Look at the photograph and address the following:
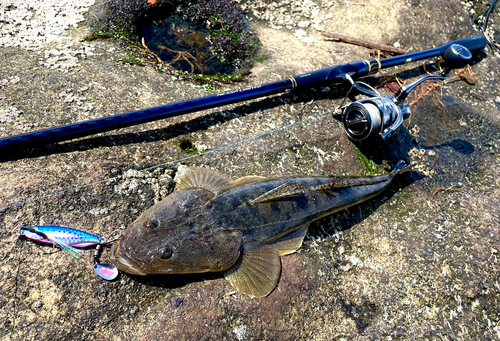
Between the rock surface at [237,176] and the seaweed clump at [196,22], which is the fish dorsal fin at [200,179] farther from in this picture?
the seaweed clump at [196,22]

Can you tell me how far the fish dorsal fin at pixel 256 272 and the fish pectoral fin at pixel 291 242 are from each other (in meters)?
0.09

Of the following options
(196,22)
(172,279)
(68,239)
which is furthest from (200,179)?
(196,22)

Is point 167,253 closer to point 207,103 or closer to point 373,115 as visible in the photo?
point 207,103

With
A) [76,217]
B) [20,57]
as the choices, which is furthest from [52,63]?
[76,217]

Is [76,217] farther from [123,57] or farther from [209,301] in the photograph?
[123,57]

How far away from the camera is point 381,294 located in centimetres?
352

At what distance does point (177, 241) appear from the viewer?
10.0 ft

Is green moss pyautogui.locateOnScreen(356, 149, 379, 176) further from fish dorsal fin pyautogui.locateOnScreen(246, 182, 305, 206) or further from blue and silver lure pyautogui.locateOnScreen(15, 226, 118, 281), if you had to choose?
blue and silver lure pyautogui.locateOnScreen(15, 226, 118, 281)

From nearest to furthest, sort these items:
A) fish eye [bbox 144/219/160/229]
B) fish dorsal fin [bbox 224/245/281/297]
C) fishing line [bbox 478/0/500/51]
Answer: fish eye [bbox 144/219/160/229] < fish dorsal fin [bbox 224/245/281/297] < fishing line [bbox 478/0/500/51]

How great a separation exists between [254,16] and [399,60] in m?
2.48

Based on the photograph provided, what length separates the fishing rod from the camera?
331 centimetres

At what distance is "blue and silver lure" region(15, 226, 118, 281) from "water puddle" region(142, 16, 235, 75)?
2.81m

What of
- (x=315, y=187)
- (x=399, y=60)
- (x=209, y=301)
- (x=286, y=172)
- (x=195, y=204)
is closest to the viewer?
(x=209, y=301)

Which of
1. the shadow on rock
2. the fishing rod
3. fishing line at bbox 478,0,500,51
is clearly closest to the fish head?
the shadow on rock
